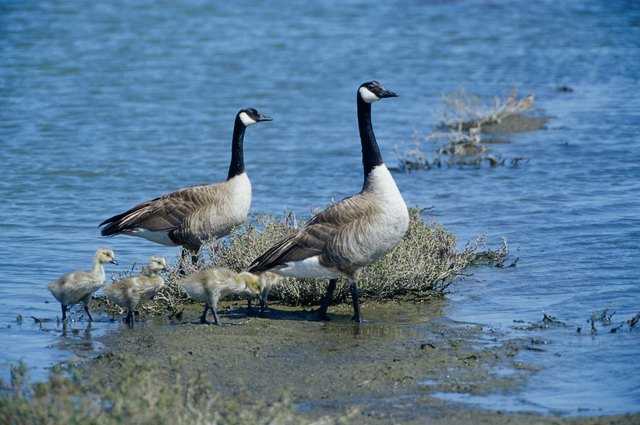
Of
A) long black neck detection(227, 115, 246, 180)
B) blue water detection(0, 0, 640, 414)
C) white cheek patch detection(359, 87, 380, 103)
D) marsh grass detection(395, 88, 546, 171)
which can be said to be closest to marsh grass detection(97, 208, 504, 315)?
blue water detection(0, 0, 640, 414)

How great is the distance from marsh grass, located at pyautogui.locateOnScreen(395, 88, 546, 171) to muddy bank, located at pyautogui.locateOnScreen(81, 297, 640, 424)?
8626 mm

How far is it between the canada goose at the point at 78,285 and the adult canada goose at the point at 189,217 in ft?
5.40

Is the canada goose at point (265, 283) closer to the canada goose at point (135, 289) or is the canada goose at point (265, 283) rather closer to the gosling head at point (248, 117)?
the canada goose at point (135, 289)

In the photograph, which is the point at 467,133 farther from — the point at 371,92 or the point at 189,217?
the point at 189,217

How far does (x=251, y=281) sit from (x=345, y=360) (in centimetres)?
168

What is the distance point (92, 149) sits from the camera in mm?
21734

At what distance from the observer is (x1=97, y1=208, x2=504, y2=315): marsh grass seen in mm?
11023

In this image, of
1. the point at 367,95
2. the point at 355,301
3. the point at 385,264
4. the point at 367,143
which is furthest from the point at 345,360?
the point at 367,95

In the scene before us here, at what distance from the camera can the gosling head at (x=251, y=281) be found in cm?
1022

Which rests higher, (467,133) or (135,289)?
(467,133)

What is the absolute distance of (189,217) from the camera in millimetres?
12086

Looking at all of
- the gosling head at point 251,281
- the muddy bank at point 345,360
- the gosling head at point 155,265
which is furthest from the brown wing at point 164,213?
the gosling head at point 251,281

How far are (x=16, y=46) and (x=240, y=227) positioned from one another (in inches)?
984

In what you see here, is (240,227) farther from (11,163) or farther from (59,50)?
(59,50)
